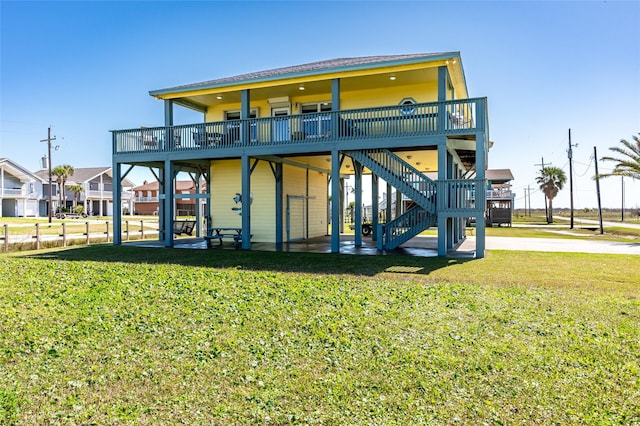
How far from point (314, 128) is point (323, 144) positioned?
1.01 m

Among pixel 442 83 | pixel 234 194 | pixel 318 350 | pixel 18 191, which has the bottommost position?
pixel 318 350

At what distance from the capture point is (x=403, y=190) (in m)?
13.3

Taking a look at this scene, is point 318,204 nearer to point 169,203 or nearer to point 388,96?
point 388,96

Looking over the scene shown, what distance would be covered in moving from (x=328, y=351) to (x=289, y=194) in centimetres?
1465

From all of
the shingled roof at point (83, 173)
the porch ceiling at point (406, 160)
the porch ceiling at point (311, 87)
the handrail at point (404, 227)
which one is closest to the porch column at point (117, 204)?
the porch ceiling at point (311, 87)

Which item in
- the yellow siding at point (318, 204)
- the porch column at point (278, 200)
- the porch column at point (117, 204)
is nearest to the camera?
the porch column at point (117, 204)

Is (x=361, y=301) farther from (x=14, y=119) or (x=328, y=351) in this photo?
(x=14, y=119)

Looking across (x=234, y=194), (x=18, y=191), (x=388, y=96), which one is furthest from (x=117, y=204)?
(x=18, y=191)

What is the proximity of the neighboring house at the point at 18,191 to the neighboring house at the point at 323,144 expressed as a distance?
40.7 m

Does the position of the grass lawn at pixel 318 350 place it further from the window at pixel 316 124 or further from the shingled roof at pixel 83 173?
the shingled roof at pixel 83 173

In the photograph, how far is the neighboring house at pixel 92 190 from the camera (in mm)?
61544

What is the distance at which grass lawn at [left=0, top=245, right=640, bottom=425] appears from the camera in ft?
11.3

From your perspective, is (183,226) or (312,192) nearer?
(183,226)

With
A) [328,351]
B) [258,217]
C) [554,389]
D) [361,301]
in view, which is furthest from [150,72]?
[554,389]
